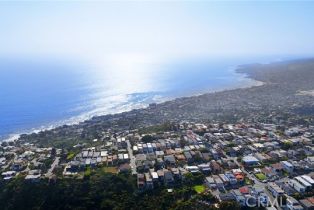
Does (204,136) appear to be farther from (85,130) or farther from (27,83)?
(27,83)

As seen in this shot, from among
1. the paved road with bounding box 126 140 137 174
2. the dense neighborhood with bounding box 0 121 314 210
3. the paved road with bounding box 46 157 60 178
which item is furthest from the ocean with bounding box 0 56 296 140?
the paved road with bounding box 126 140 137 174

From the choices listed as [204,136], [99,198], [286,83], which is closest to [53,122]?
[204,136]

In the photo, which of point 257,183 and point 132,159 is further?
point 132,159

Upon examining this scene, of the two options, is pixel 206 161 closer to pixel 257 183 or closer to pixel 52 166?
pixel 257 183

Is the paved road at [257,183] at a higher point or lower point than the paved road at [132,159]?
lower

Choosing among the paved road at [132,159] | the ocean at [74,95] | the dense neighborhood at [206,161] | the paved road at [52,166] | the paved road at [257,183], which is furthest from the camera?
the ocean at [74,95]

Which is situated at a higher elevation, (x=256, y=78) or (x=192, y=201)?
(x=192, y=201)

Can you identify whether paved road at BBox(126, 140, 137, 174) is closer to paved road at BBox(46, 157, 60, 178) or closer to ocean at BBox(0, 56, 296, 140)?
paved road at BBox(46, 157, 60, 178)

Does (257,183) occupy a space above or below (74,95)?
above

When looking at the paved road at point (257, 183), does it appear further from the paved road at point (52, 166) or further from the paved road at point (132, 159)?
the paved road at point (52, 166)

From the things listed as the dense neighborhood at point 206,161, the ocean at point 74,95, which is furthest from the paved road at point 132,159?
the ocean at point 74,95

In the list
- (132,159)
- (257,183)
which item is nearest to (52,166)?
(132,159)
